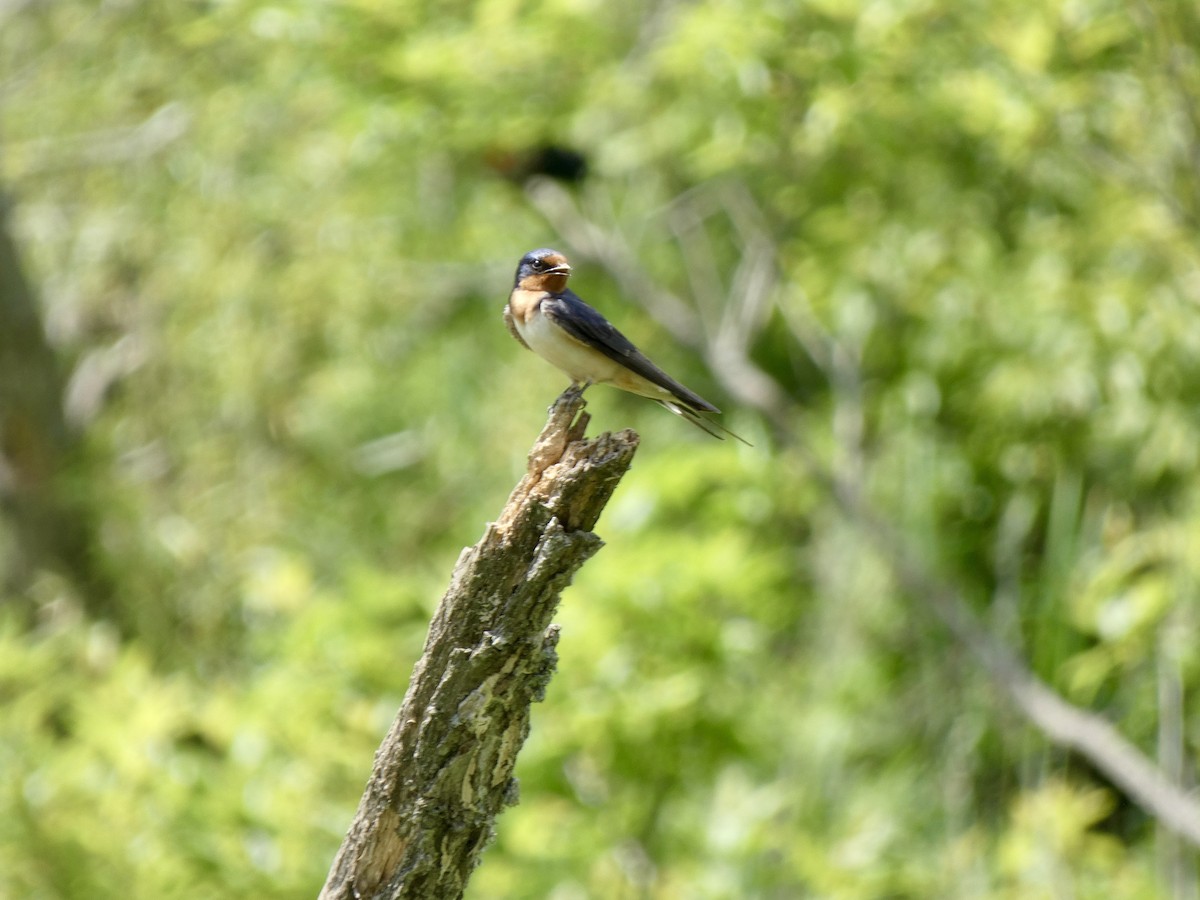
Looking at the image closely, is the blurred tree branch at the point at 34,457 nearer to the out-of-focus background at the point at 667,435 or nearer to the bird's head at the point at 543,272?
the out-of-focus background at the point at 667,435

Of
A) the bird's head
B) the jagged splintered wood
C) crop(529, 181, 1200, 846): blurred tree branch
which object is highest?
crop(529, 181, 1200, 846): blurred tree branch

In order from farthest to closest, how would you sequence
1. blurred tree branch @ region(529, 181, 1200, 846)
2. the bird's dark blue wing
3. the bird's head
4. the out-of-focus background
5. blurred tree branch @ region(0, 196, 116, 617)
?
blurred tree branch @ region(0, 196, 116, 617), blurred tree branch @ region(529, 181, 1200, 846), the out-of-focus background, the bird's head, the bird's dark blue wing

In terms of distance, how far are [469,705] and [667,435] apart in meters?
6.66

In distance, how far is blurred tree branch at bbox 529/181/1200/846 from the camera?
6.18 meters

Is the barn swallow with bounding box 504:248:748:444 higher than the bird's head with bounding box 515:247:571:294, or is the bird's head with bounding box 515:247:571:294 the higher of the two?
the bird's head with bounding box 515:247:571:294

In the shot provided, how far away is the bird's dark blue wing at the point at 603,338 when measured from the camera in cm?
343

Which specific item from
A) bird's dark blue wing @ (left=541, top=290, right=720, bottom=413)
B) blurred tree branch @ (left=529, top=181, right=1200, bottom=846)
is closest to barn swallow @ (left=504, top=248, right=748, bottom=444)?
bird's dark blue wing @ (left=541, top=290, right=720, bottom=413)

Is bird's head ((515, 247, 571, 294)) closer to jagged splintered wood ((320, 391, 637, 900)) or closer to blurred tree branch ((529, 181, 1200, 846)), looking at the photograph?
jagged splintered wood ((320, 391, 637, 900))

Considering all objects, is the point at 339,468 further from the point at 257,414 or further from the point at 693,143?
the point at 693,143

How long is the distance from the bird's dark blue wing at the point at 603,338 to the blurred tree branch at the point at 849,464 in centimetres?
348

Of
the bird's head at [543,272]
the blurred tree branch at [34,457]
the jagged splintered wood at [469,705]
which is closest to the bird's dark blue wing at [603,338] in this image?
the bird's head at [543,272]

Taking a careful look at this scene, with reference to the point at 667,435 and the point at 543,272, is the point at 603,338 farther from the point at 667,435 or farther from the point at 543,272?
the point at 667,435

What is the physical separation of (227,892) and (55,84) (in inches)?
246

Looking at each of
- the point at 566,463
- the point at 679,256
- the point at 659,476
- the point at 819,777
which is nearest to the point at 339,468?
the point at 679,256
